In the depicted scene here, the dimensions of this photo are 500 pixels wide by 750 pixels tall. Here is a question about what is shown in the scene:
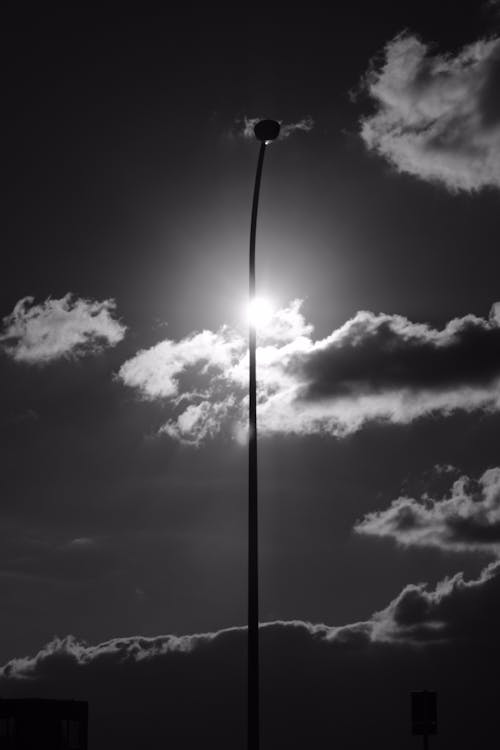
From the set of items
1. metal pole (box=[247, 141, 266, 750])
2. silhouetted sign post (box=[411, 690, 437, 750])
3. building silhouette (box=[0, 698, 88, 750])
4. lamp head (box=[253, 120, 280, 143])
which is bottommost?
building silhouette (box=[0, 698, 88, 750])

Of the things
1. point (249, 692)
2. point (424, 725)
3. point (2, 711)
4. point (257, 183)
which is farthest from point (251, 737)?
point (2, 711)

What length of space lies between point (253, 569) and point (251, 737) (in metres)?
2.57

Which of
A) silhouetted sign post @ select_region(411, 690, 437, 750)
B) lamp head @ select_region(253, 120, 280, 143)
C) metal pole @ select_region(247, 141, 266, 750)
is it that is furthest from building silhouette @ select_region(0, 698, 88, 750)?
lamp head @ select_region(253, 120, 280, 143)

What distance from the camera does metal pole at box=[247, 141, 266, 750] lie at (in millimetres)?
14672

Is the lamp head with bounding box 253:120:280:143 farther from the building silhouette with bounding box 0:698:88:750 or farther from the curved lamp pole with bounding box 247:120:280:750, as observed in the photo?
the building silhouette with bounding box 0:698:88:750

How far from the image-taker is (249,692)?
1461cm

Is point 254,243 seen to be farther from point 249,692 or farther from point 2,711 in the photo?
point 2,711

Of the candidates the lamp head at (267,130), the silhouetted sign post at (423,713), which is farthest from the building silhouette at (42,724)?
the lamp head at (267,130)

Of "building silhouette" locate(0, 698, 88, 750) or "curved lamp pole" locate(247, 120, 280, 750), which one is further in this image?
"building silhouette" locate(0, 698, 88, 750)

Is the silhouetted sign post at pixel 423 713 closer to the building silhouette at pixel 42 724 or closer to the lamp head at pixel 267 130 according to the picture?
the lamp head at pixel 267 130

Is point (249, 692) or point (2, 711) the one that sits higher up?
point (249, 692)

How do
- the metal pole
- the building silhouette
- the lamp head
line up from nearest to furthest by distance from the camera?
the metal pole → the lamp head → the building silhouette

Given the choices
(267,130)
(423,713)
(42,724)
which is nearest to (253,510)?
(423,713)

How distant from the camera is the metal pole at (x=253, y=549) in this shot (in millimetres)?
14672
